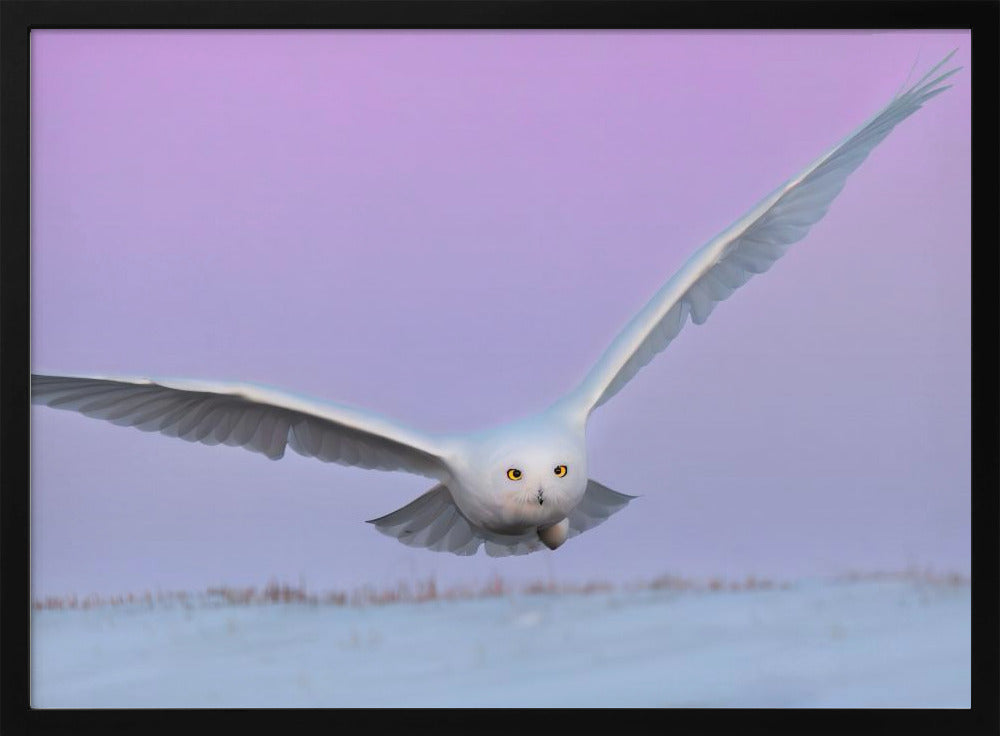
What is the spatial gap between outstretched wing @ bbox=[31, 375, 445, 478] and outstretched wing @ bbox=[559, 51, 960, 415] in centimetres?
29

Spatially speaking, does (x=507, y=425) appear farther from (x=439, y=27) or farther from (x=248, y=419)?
(x=439, y=27)

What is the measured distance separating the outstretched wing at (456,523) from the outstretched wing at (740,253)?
0.62ft

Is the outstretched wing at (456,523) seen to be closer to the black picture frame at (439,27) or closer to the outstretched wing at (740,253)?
the outstretched wing at (740,253)

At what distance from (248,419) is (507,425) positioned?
17.5 inches

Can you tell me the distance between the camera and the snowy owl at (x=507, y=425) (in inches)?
92.7

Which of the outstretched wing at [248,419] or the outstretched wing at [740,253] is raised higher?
the outstretched wing at [740,253]

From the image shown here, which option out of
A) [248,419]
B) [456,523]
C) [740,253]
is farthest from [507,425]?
[740,253]

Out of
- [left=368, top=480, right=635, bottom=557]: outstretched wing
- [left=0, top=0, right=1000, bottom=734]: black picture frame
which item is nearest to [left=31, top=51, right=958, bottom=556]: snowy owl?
[left=368, top=480, right=635, bottom=557]: outstretched wing

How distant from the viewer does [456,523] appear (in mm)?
2627

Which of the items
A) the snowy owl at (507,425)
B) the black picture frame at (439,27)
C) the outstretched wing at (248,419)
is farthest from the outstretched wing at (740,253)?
the outstretched wing at (248,419)

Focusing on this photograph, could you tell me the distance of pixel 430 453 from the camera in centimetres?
242
